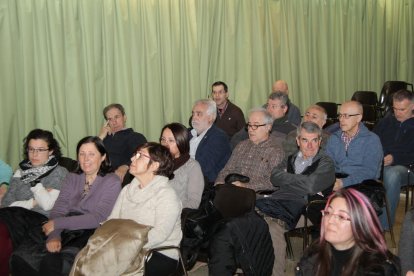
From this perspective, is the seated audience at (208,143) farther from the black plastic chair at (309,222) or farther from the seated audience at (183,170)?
the black plastic chair at (309,222)

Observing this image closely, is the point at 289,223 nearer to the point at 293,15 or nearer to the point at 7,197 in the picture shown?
the point at 7,197

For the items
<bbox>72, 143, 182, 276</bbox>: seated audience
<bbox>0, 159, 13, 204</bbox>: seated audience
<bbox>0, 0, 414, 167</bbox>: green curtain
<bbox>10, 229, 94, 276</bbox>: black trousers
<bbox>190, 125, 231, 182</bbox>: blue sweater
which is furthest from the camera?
<bbox>0, 0, 414, 167</bbox>: green curtain

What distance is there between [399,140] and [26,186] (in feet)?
10.7

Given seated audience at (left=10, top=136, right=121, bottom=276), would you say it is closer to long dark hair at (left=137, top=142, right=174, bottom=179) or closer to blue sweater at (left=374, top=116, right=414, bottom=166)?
long dark hair at (left=137, top=142, right=174, bottom=179)

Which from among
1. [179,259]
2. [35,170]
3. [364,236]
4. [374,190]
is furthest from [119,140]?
[364,236]

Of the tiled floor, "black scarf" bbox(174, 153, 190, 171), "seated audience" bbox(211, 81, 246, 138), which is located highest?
"seated audience" bbox(211, 81, 246, 138)

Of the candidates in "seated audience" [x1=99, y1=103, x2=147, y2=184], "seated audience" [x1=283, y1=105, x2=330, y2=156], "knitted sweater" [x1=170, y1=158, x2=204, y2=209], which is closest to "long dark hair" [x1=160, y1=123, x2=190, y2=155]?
"knitted sweater" [x1=170, y1=158, x2=204, y2=209]

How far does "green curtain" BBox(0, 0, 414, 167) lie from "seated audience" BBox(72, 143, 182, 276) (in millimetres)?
2469

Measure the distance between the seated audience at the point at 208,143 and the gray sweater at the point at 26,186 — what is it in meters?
1.15

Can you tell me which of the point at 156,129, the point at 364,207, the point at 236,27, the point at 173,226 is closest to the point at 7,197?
the point at 173,226

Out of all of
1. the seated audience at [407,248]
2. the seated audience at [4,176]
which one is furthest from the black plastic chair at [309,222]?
the seated audience at [4,176]

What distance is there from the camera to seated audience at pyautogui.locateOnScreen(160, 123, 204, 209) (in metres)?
3.41

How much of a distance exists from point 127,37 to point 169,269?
3.42 metres

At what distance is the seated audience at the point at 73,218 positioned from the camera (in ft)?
9.95
